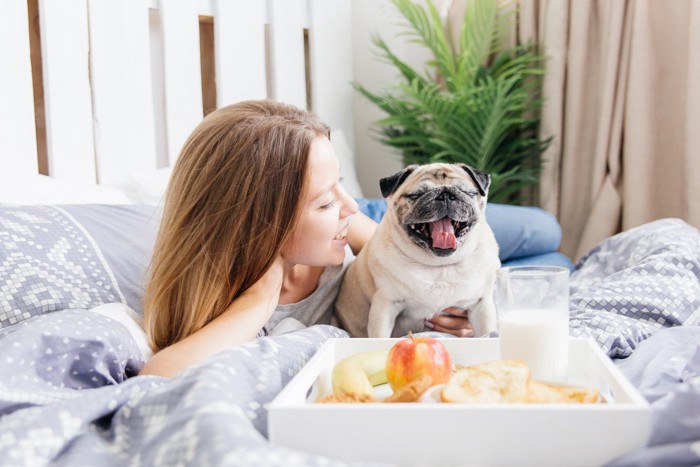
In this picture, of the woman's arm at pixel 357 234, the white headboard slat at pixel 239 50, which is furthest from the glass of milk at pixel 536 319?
the white headboard slat at pixel 239 50

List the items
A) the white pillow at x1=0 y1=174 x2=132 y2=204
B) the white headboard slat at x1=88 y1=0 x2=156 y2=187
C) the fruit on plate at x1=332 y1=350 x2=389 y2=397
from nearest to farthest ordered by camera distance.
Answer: the fruit on plate at x1=332 y1=350 x2=389 y2=397 → the white pillow at x1=0 y1=174 x2=132 y2=204 → the white headboard slat at x1=88 y1=0 x2=156 y2=187

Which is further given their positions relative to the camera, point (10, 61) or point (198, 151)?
point (10, 61)

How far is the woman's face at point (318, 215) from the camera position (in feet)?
4.38

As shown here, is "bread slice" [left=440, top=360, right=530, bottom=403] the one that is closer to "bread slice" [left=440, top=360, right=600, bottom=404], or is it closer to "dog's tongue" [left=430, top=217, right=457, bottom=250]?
"bread slice" [left=440, top=360, right=600, bottom=404]

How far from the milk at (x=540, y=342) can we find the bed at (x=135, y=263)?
0.11 m

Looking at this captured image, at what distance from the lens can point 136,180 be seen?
1.92 meters

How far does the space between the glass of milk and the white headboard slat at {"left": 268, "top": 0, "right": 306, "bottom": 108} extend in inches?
74.6

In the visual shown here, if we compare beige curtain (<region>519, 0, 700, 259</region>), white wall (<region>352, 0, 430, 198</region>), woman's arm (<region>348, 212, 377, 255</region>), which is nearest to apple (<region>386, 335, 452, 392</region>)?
woman's arm (<region>348, 212, 377, 255</region>)

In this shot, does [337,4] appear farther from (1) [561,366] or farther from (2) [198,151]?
(1) [561,366]

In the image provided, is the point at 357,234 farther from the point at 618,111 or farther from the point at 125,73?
the point at 618,111

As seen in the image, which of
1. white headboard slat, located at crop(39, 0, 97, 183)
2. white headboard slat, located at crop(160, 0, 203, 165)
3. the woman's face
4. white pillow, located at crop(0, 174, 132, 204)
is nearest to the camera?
the woman's face

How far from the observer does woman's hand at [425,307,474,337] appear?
4.66 feet

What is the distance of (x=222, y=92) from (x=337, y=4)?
915 millimetres

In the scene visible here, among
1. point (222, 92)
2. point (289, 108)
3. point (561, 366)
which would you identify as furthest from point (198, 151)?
point (222, 92)
